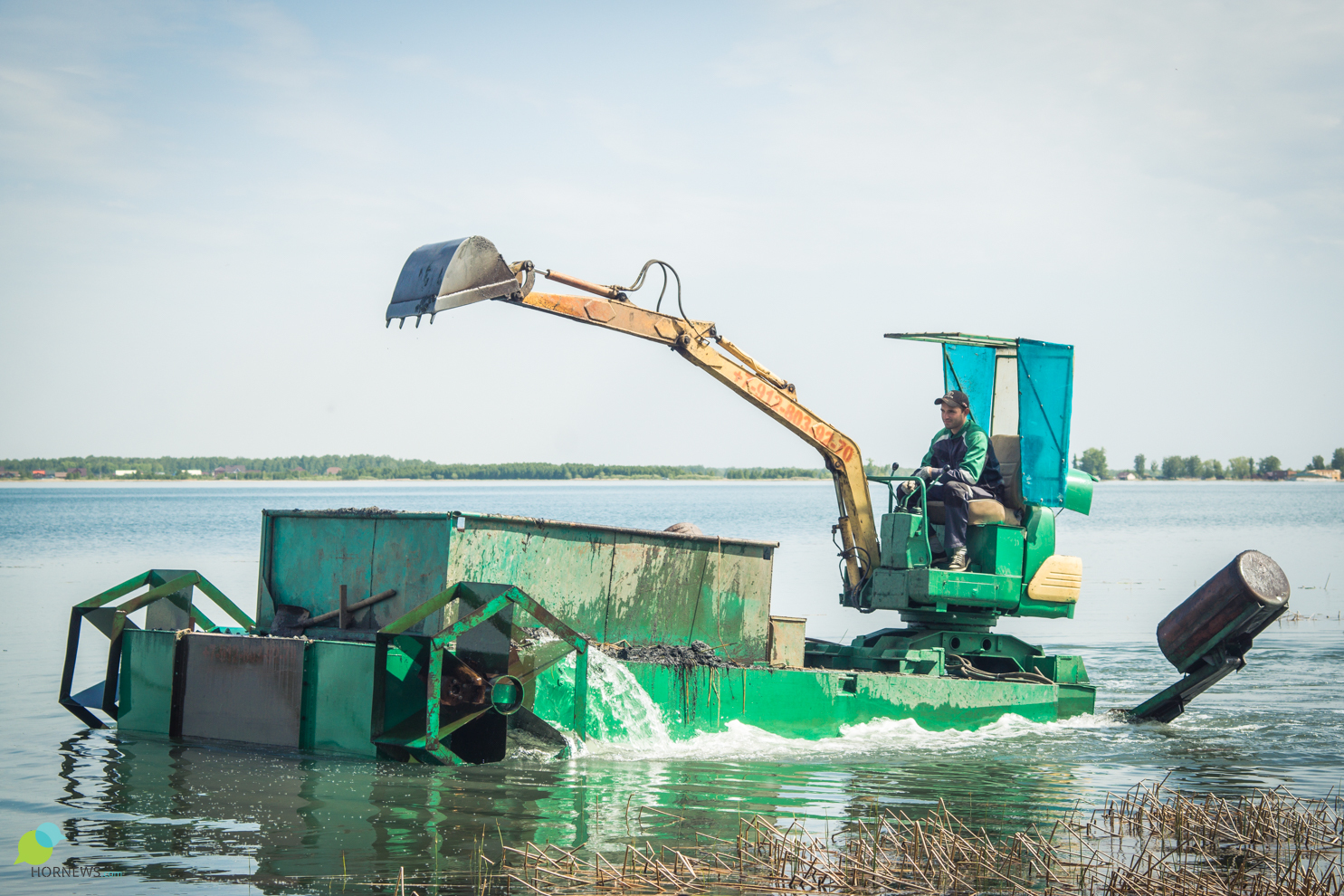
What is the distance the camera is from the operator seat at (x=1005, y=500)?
473 inches

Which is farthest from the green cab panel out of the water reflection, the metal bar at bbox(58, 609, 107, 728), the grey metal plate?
the metal bar at bbox(58, 609, 107, 728)

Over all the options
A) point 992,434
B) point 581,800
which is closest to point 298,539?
point 581,800

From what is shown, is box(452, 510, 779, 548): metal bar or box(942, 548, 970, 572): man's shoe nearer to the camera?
box(452, 510, 779, 548): metal bar

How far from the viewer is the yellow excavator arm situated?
985 centimetres

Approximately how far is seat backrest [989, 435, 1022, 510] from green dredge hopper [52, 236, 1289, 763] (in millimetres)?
22

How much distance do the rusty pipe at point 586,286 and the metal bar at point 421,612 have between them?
10.4ft

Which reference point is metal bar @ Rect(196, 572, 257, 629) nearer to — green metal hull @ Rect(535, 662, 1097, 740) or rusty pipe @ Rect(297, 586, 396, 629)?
rusty pipe @ Rect(297, 586, 396, 629)

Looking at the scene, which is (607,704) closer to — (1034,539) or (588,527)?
(588,527)

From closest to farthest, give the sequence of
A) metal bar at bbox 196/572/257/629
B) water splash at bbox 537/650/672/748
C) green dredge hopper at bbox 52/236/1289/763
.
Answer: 1. green dredge hopper at bbox 52/236/1289/763
2. water splash at bbox 537/650/672/748
3. metal bar at bbox 196/572/257/629

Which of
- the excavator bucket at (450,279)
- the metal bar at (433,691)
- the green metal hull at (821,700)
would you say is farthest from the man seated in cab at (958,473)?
the metal bar at (433,691)

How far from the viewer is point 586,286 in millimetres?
10945

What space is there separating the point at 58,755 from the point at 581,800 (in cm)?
Answer: 484

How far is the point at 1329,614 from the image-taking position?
898 inches

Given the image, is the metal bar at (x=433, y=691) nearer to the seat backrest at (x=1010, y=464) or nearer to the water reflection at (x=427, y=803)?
the water reflection at (x=427, y=803)
